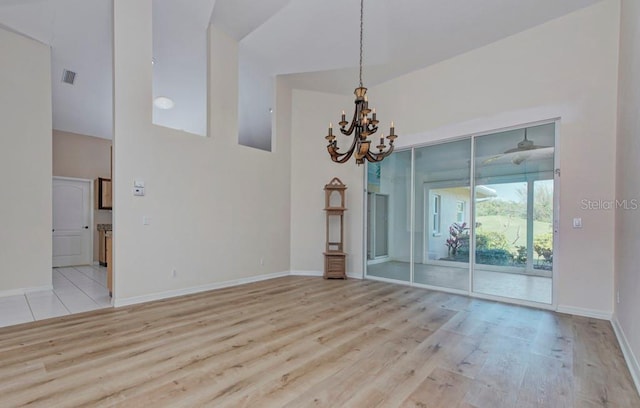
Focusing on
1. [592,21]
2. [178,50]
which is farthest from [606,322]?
[178,50]

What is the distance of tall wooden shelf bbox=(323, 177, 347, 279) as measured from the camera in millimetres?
5707

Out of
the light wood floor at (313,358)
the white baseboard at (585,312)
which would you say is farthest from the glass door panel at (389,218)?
the white baseboard at (585,312)

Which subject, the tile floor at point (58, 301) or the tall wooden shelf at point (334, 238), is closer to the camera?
the tile floor at point (58, 301)

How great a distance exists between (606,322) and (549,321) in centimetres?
61

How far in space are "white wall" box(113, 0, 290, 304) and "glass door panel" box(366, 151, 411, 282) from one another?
72.1 inches

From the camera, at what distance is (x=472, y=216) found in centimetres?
460

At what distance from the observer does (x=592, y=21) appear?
362 cm

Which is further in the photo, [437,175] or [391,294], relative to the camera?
[437,175]

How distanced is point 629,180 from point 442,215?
239 centimetres

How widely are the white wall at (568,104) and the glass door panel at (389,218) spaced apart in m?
0.92

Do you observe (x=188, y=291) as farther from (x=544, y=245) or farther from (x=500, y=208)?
(x=544, y=245)

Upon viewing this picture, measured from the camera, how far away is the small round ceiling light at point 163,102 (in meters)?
6.80

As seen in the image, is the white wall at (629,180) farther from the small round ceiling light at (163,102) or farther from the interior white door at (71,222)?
the interior white door at (71,222)

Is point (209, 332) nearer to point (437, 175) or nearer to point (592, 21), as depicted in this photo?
point (437, 175)
